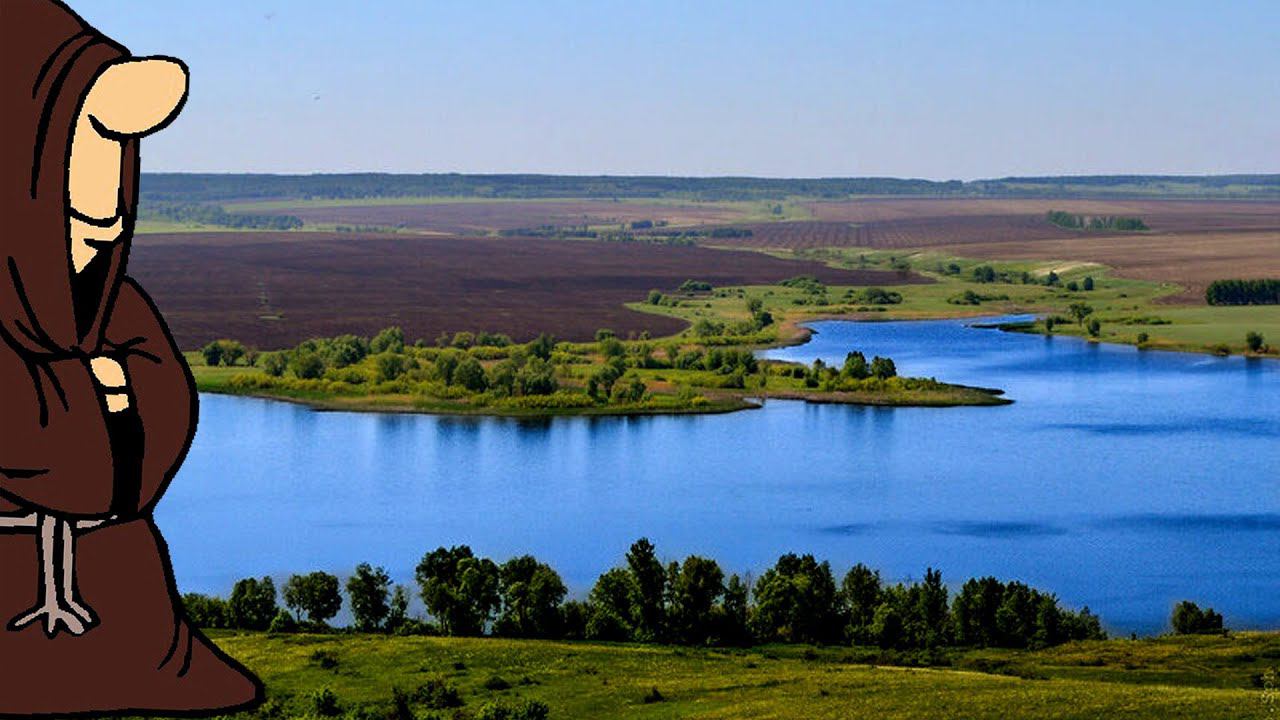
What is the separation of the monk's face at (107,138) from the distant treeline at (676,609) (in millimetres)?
20655

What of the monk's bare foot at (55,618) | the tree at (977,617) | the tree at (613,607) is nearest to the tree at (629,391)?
the tree at (613,607)

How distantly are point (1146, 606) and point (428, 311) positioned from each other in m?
45.6

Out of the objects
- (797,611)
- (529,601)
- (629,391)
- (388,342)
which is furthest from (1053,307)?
(529,601)

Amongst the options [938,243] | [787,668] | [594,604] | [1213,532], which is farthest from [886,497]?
[938,243]

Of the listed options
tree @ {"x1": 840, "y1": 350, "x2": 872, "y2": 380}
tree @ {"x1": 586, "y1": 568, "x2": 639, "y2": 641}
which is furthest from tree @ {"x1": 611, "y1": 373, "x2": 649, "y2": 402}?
tree @ {"x1": 586, "y1": 568, "x2": 639, "y2": 641}

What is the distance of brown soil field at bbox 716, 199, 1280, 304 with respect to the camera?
89188mm

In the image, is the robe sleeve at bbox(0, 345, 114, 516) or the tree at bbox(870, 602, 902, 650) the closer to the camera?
the robe sleeve at bbox(0, 345, 114, 516)

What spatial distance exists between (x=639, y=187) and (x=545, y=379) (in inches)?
4739

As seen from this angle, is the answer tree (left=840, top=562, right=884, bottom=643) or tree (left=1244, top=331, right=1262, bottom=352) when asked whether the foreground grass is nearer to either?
tree (left=840, top=562, right=884, bottom=643)

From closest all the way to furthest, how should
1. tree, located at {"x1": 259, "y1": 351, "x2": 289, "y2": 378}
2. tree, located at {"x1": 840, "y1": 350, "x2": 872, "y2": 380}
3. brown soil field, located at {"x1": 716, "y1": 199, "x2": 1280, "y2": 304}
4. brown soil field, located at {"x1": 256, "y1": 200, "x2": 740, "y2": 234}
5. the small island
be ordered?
1. the small island
2. tree, located at {"x1": 840, "y1": 350, "x2": 872, "y2": 380}
3. tree, located at {"x1": 259, "y1": 351, "x2": 289, "y2": 378}
4. brown soil field, located at {"x1": 716, "y1": 199, "x2": 1280, "y2": 304}
5. brown soil field, located at {"x1": 256, "y1": 200, "x2": 740, "y2": 234}

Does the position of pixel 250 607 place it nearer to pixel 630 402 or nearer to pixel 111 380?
pixel 111 380

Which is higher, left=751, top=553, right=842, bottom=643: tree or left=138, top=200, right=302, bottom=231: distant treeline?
left=138, top=200, right=302, bottom=231: distant treeline

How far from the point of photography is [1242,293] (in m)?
74.4

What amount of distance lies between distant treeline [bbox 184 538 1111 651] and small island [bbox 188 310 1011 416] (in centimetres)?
2209
